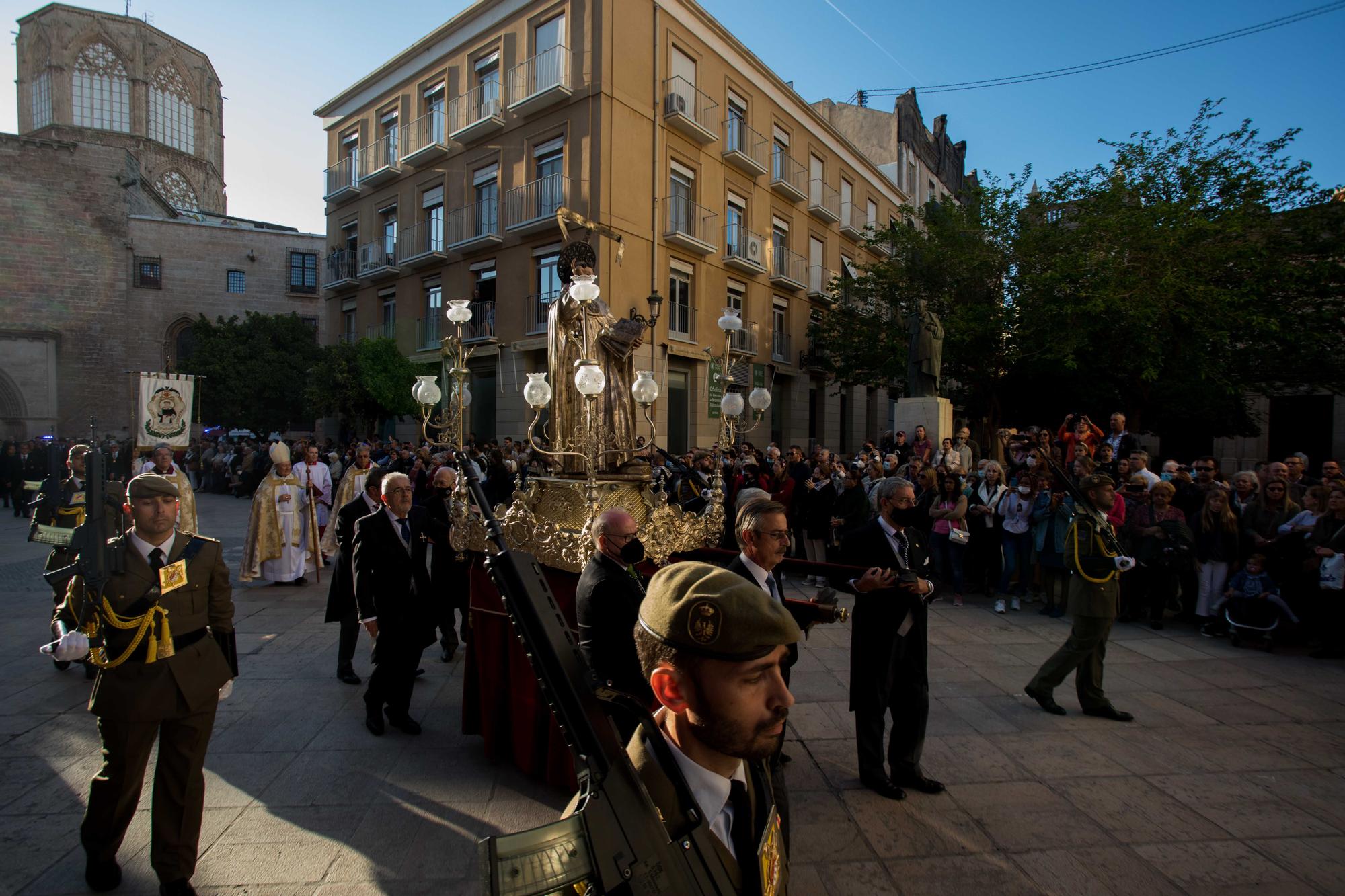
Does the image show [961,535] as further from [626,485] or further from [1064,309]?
→ [1064,309]

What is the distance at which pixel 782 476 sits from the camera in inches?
433

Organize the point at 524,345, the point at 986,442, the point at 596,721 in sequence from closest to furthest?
the point at 596,721
the point at 524,345
the point at 986,442

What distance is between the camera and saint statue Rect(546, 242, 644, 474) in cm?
504

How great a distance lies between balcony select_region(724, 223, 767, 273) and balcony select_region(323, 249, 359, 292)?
1352 cm

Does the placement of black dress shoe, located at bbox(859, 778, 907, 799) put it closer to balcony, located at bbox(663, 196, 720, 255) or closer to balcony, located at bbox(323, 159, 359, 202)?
balcony, located at bbox(663, 196, 720, 255)

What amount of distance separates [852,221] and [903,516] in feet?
81.8

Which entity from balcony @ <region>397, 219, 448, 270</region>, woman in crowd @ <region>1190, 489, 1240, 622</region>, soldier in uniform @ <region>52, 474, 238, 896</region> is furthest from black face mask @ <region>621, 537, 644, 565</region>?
balcony @ <region>397, 219, 448, 270</region>

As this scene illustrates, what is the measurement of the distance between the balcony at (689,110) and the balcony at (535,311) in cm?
583

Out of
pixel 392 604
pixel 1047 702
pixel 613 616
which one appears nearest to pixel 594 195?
pixel 392 604

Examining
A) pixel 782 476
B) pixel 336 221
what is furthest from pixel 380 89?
pixel 782 476

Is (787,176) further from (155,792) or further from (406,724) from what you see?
(155,792)

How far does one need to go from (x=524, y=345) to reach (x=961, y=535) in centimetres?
1561

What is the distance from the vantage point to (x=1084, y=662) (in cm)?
470

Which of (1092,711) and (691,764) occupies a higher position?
(691,764)
